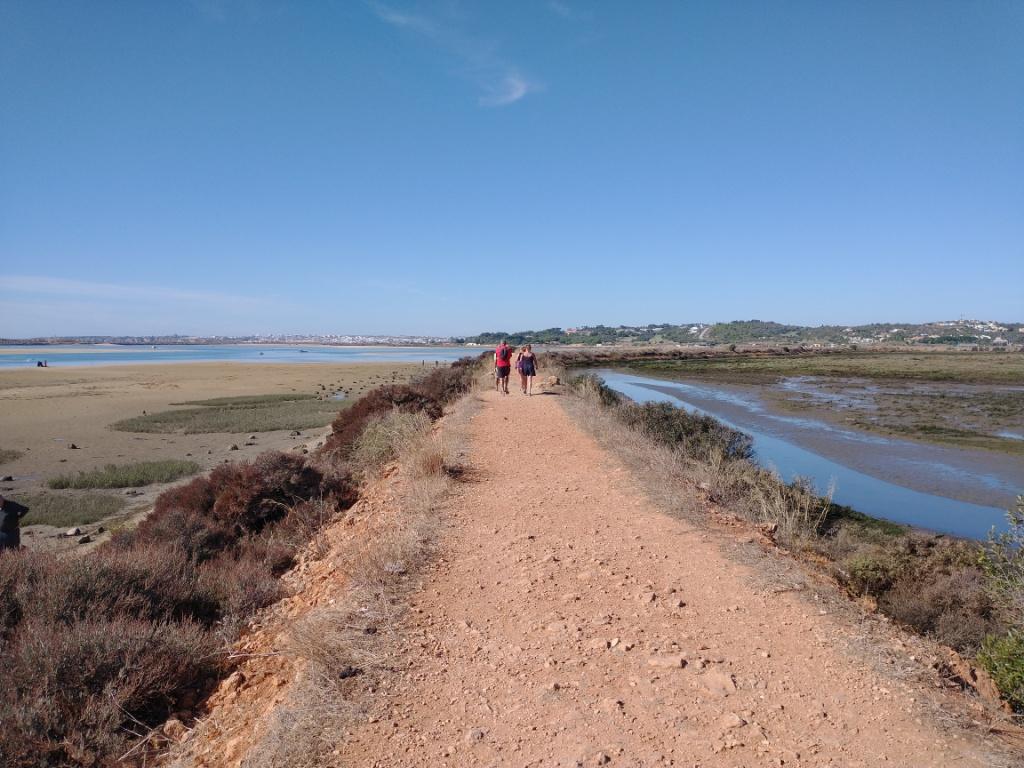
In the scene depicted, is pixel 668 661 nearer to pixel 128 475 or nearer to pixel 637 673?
pixel 637 673

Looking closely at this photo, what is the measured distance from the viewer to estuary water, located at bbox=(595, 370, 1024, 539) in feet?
43.1

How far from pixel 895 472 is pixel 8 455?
81.1ft

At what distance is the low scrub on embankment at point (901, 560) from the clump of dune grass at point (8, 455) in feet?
55.9

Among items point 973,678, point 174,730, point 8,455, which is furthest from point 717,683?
point 8,455

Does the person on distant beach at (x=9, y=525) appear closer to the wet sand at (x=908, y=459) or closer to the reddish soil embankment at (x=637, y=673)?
the reddish soil embankment at (x=637, y=673)

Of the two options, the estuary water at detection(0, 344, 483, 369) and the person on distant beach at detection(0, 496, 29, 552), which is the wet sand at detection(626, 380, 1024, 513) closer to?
the person on distant beach at detection(0, 496, 29, 552)

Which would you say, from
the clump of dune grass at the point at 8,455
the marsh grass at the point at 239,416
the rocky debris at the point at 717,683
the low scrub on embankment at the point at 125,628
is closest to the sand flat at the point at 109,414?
the clump of dune grass at the point at 8,455

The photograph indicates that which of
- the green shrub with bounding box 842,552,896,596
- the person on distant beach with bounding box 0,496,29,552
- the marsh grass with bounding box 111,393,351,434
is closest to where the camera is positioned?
the green shrub with bounding box 842,552,896,596

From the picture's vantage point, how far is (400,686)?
3920mm

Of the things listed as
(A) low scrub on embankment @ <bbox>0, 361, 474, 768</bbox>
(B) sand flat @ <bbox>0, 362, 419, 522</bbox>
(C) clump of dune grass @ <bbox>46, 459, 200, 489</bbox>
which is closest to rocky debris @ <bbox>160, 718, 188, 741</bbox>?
(A) low scrub on embankment @ <bbox>0, 361, 474, 768</bbox>

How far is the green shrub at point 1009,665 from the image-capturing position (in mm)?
3717

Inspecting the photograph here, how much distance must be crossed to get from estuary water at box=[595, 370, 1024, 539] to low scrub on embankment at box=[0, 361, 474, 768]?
791 centimetres

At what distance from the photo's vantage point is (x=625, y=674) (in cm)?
402

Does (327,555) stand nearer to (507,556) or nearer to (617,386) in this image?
(507,556)
